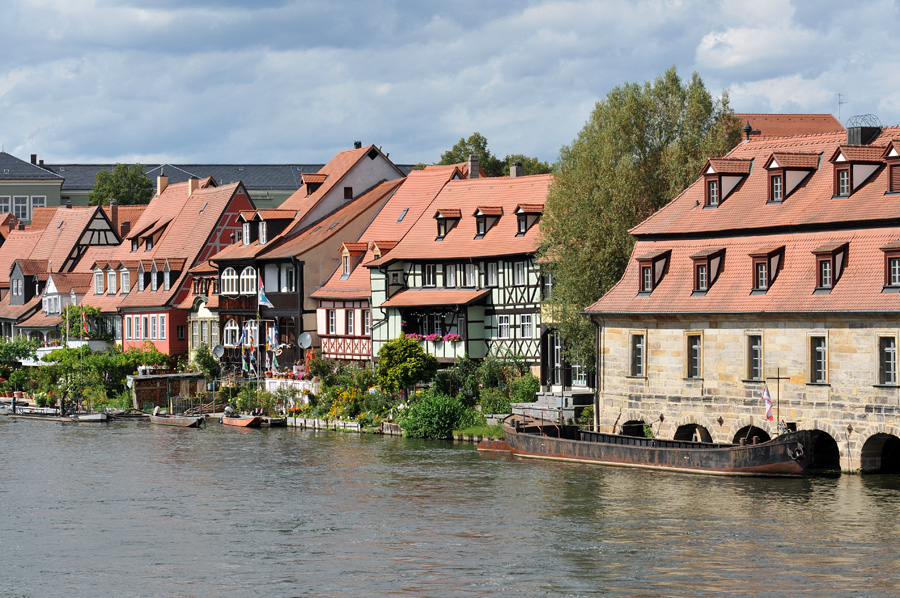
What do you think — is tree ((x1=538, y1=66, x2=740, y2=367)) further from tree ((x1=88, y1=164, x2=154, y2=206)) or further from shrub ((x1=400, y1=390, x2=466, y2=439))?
tree ((x1=88, y1=164, x2=154, y2=206))

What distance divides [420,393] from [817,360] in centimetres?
2242

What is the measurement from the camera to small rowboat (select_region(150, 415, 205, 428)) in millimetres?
72125

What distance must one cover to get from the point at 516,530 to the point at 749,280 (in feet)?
49.0

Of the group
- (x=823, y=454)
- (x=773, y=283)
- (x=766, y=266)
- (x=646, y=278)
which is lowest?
(x=823, y=454)

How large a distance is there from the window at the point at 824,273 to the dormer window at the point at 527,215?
69.8 feet

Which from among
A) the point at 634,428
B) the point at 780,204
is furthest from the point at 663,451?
the point at 780,204

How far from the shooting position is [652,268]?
177 feet

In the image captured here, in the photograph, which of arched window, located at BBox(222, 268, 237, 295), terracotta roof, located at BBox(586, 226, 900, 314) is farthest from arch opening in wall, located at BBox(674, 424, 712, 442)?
arched window, located at BBox(222, 268, 237, 295)

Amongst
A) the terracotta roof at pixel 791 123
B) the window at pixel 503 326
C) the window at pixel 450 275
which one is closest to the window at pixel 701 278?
the window at pixel 503 326

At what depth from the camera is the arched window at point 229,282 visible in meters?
85.3

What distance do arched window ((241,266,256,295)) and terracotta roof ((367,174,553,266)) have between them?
42.1 feet

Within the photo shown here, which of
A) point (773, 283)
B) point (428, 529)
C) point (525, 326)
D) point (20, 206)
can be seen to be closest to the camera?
point (428, 529)

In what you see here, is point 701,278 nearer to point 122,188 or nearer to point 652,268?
point 652,268

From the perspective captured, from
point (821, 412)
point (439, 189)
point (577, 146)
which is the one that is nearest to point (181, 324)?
point (439, 189)
